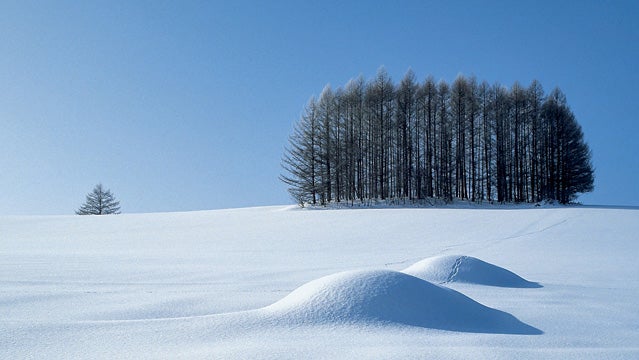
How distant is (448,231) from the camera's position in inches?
542

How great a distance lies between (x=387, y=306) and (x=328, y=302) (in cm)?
43

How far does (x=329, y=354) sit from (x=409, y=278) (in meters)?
1.25

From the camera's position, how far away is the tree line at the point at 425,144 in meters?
27.8

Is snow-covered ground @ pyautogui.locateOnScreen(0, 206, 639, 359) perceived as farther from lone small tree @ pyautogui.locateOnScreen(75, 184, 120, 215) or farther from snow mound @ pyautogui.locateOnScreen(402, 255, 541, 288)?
lone small tree @ pyautogui.locateOnScreen(75, 184, 120, 215)

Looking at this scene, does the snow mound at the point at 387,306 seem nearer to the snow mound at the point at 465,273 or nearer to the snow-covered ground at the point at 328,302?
the snow-covered ground at the point at 328,302

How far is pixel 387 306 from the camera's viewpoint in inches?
117

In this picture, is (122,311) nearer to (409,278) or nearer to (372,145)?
(409,278)

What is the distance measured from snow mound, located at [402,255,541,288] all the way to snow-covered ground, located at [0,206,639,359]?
0.7 inches

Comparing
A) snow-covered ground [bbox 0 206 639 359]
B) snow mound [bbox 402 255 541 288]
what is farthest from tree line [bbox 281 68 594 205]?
snow mound [bbox 402 255 541 288]

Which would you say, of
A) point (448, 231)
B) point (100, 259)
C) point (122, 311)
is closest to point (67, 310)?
point (122, 311)

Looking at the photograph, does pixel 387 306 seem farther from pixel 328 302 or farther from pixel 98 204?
pixel 98 204

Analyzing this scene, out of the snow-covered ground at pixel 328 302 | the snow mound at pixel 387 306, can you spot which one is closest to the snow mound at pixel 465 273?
the snow-covered ground at pixel 328 302

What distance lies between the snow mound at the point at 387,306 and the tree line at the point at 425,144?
2291 centimetres

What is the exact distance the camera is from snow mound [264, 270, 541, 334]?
283 centimetres
